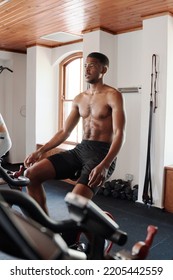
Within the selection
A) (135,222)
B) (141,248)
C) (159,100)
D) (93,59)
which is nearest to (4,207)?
(141,248)

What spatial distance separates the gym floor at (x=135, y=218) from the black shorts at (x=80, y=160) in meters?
0.86

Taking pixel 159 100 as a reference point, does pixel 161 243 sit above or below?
below

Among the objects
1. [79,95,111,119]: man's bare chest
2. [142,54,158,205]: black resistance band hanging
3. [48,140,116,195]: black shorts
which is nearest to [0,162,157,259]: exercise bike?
[48,140,116,195]: black shorts

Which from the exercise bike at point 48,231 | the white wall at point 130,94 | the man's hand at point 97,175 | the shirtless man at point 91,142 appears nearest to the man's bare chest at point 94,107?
the shirtless man at point 91,142

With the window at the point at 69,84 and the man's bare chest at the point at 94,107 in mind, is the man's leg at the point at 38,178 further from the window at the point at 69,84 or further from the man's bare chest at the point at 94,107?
the window at the point at 69,84

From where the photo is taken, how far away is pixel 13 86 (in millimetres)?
6480

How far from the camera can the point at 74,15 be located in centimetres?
400

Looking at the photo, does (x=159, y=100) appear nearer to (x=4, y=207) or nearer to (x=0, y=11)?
(x=0, y=11)

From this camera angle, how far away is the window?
5.78 metres

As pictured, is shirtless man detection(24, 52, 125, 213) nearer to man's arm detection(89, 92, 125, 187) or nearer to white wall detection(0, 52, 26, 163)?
man's arm detection(89, 92, 125, 187)

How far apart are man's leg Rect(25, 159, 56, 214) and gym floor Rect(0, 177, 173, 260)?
647 millimetres
